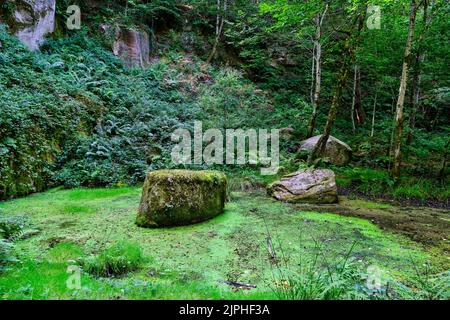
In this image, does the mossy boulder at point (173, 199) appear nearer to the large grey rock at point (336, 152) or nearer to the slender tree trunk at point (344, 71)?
the slender tree trunk at point (344, 71)

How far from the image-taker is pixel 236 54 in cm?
1930

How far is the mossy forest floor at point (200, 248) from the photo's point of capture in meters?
2.58

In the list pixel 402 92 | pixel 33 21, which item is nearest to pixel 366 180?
pixel 402 92

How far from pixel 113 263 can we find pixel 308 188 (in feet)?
16.4

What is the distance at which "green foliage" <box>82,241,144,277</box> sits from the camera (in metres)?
3.09

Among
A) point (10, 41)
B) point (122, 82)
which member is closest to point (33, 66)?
point (10, 41)

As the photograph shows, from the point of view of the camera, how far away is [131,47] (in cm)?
1474

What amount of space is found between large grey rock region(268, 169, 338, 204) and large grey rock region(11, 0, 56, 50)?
10938 millimetres

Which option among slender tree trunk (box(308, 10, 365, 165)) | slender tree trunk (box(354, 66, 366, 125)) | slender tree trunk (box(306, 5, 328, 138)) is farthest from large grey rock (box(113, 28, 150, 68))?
slender tree trunk (box(354, 66, 366, 125))

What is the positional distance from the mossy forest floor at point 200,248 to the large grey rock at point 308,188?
57 centimetres

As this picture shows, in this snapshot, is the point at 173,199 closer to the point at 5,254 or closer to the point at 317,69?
the point at 5,254

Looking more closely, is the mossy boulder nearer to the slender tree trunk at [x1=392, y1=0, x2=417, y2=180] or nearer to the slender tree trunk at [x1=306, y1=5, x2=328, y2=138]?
the slender tree trunk at [x1=392, y1=0, x2=417, y2=180]
